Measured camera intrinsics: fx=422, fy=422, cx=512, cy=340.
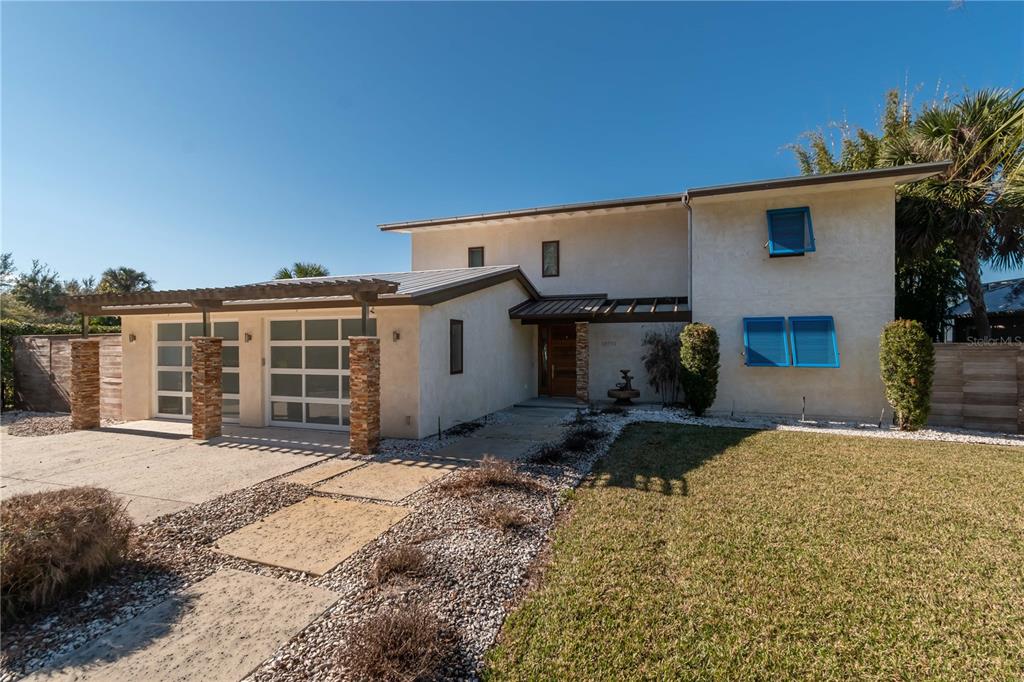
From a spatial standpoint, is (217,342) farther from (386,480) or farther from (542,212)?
(542,212)


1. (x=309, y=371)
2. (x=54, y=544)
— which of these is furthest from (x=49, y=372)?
(x=54, y=544)

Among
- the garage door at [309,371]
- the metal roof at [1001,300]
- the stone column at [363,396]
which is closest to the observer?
the stone column at [363,396]

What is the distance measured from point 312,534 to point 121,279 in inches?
2035

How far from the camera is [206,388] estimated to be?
33.9 feet

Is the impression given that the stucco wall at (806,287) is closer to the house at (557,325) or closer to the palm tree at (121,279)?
the house at (557,325)

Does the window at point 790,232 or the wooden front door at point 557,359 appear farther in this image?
the wooden front door at point 557,359

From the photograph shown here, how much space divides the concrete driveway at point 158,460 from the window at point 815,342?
1256 centimetres

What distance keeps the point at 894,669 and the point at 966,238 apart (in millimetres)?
15732

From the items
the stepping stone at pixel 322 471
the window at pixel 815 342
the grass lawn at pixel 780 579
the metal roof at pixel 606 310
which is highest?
the metal roof at pixel 606 310

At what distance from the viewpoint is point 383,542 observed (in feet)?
16.4

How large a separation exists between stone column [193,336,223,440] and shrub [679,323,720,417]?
1266cm

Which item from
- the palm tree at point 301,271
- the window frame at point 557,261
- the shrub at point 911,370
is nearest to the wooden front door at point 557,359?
the window frame at point 557,261

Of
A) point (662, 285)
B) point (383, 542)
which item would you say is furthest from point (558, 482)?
point (662, 285)

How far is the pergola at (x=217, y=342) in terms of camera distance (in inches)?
349
